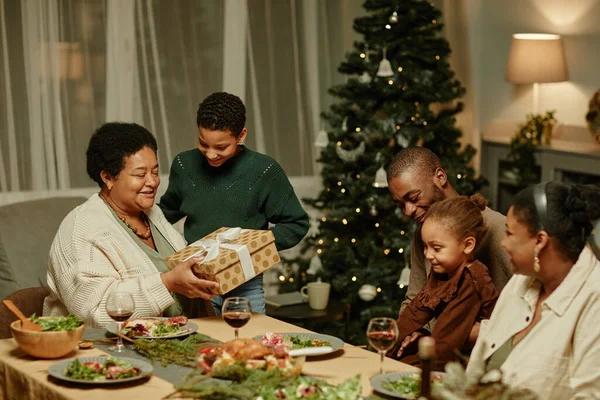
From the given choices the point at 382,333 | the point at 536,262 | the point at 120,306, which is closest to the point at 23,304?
the point at 120,306

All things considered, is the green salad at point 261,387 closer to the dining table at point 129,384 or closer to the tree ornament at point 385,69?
the dining table at point 129,384

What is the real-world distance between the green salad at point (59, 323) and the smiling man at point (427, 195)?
1244 millimetres

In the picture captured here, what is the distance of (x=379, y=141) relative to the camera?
215 inches

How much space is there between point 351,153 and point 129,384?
3091 mm

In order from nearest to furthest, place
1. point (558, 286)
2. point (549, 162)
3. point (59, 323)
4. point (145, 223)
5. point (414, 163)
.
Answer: point (558, 286) < point (59, 323) < point (414, 163) < point (145, 223) < point (549, 162)

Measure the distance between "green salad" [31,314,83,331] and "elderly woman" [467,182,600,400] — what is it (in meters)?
1.20

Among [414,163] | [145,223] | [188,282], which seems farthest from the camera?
[145,223]

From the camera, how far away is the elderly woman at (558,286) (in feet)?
7.64

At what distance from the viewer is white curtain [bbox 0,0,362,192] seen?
197 inches

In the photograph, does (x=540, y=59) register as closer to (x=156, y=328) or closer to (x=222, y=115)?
(x=222, y=115)

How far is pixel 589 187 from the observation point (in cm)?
243

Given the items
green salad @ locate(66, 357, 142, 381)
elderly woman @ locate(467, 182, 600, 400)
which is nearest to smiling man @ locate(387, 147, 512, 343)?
elderly woman @ locate(467, 182, 600, 400)

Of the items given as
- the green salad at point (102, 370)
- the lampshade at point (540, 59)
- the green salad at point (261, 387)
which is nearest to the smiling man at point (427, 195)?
the green salad at point (261, 387)

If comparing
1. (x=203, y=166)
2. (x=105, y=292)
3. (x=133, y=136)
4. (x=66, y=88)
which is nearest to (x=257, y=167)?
(x=203, y=166)
